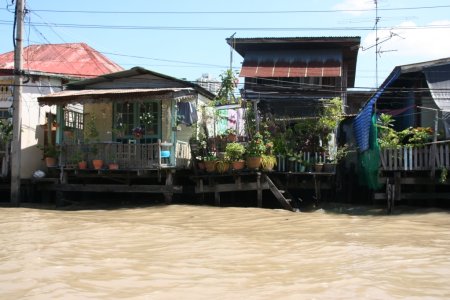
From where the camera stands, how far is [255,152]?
48.3 ft

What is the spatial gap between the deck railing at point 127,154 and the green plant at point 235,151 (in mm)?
1806

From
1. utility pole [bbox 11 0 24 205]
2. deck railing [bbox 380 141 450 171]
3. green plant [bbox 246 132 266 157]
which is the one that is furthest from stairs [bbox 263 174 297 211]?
utility pole [bbox 11 0 24 205]

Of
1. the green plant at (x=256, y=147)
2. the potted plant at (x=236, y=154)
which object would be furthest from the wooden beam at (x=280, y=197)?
the potted plant at (x=236, y=154)

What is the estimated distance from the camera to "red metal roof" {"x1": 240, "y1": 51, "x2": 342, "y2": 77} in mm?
20077

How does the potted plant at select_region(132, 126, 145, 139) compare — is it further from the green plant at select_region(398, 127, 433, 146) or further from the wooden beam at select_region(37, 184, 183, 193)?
the green plant at select_region(398, 127, 433, 146)

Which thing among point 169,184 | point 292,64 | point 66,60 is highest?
point 66,60

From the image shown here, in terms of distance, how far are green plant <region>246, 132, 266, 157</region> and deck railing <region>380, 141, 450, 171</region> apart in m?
3.50

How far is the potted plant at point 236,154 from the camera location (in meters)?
14.9

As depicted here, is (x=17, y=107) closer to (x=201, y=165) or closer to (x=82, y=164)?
(x=82, y=164)

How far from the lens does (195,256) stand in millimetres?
7875

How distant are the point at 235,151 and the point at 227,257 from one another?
23.9 feet

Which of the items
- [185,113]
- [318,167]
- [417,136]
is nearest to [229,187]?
[318,167]

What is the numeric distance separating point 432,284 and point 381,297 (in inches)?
38.0

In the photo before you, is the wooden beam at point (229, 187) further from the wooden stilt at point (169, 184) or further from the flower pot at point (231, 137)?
the flower pot at point (231, 137)
